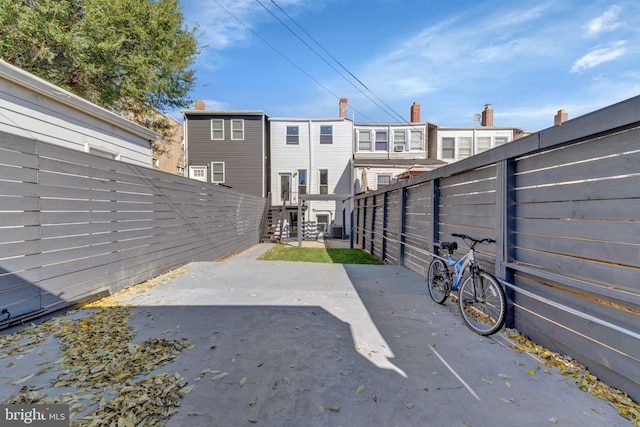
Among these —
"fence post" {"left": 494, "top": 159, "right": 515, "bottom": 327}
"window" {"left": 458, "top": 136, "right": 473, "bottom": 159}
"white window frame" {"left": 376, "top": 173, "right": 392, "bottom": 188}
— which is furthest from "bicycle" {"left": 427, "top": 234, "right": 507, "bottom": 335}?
"window" {"left": 458, "top": 136, "right": 473, "bottom": 159}

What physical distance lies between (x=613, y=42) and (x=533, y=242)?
782 cm

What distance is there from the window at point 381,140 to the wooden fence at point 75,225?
14.6 metres

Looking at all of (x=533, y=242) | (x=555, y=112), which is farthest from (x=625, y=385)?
(x=555, y=112)

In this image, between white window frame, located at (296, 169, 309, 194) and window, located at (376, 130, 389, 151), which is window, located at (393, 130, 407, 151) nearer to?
window, located at (376, 130, 389, 151)

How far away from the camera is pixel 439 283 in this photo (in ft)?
13.3

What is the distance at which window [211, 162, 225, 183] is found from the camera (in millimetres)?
17391

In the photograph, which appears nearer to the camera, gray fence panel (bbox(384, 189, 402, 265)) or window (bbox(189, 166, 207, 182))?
gray fence panel (bbox(384, 189, 402, 265))

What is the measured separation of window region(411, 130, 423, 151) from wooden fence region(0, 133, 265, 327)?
15.7m

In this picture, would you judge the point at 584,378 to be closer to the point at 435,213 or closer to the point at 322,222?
the point at 435,213

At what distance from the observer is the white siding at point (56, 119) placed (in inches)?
178

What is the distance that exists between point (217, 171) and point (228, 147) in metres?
1.61

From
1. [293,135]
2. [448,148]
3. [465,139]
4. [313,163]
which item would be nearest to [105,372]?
[313,163]

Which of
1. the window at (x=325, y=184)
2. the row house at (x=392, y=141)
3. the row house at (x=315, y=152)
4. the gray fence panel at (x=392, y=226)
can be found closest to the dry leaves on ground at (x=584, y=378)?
the gray fence panel at (x=392, y=226)

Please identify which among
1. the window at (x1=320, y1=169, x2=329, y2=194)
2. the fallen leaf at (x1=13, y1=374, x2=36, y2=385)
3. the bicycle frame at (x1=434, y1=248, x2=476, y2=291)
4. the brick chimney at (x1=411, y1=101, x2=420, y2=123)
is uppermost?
the brick chimney at (x1=411, y1=101, x2=420, y2=123)
